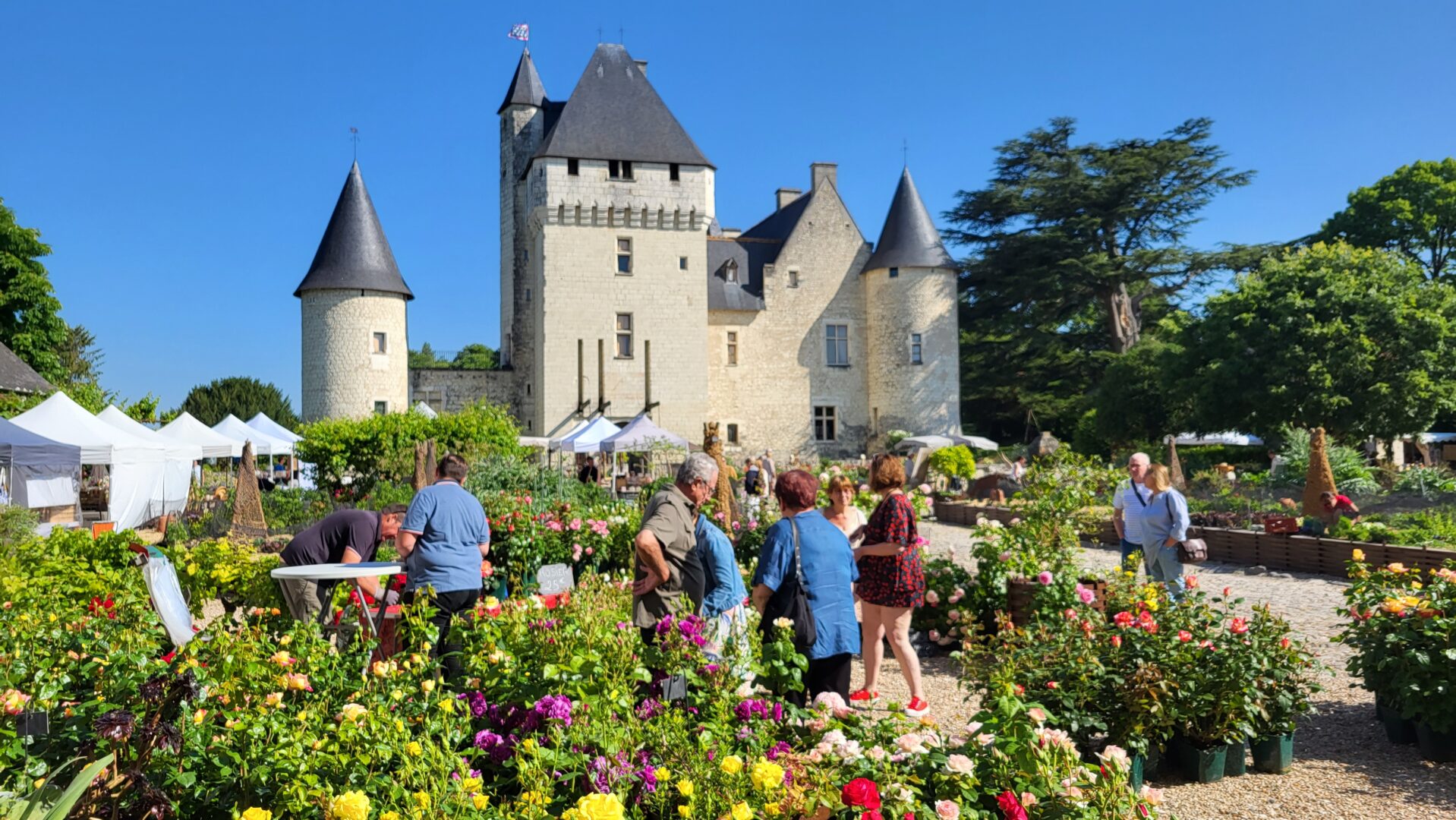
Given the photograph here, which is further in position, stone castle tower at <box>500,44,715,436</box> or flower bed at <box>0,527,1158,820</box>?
stone castle tower at <box>500,44,715,436</box>

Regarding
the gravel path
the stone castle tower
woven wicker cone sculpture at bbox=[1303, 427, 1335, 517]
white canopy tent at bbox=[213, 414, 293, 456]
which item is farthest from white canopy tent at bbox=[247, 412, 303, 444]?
the gravel path

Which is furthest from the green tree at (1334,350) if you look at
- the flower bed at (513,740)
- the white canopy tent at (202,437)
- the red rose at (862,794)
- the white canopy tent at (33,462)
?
the red rose at (862,794)

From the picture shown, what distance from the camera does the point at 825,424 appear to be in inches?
1282

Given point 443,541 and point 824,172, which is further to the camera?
point 824,172

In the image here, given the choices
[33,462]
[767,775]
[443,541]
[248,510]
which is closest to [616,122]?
[248,510]

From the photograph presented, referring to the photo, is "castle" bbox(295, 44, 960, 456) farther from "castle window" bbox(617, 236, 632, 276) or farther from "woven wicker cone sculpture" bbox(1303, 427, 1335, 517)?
"woven wicker cone sculpture" bbox(1303, 427, 1335, 517)

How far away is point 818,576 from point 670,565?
0.64 m

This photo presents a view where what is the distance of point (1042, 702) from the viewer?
4008mm

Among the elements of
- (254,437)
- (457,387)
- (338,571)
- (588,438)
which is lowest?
(338,571)

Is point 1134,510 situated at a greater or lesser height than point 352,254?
lesser

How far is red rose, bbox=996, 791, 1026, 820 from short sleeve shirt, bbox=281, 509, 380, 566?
4079 millimetres

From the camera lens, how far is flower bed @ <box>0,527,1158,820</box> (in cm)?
242

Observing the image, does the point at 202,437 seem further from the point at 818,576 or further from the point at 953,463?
the point at 953,463

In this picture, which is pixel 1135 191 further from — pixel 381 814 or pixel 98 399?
pixel 381 814
